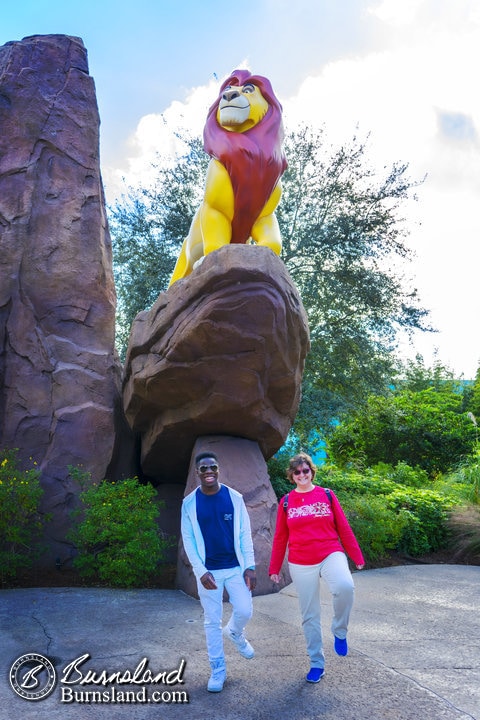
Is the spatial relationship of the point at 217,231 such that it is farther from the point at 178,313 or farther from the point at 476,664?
the point at 476,664

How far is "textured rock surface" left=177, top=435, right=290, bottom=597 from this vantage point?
5.68 metres

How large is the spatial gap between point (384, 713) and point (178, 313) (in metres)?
4.07

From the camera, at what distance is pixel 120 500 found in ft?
20.2

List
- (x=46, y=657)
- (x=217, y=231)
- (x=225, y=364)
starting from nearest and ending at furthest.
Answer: (x=46, y=657) → (x=225, y=364) → (x=217, y=231)

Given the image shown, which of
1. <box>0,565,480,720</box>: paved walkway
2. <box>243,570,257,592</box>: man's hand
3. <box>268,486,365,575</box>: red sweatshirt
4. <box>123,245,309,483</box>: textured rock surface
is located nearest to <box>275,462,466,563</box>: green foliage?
<box>123,245,309,483</box>: textured rock surface

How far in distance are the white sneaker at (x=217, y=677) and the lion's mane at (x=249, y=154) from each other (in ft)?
15.3

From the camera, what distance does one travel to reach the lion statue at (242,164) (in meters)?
6.41

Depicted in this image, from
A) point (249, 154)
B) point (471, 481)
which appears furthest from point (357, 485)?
point (249, 154)

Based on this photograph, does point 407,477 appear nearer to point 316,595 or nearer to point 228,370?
point 228,370

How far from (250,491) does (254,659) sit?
254 cm

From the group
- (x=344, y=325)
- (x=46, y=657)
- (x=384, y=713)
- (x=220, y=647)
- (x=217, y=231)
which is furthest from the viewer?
(x=344, y=325)

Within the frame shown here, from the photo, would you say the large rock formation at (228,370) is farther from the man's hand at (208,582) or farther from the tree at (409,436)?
the tree at (409,436)

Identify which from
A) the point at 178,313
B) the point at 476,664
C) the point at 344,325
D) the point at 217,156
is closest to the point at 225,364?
the point at 178,313

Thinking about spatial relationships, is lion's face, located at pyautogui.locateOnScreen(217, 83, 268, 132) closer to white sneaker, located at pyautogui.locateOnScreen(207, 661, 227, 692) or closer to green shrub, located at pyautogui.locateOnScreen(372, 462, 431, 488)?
white sneaker, located at pyautogui.locateOnScreen(207, 661, 227, 692)
